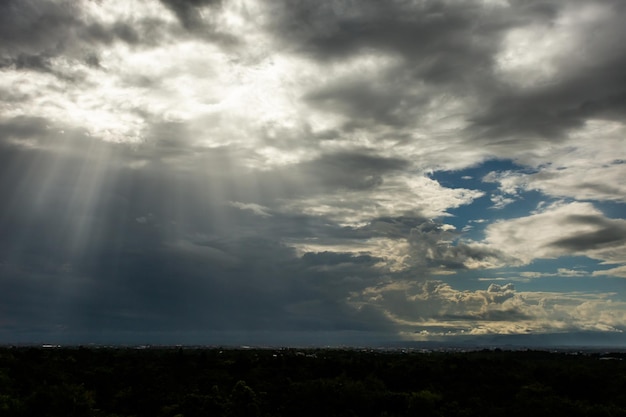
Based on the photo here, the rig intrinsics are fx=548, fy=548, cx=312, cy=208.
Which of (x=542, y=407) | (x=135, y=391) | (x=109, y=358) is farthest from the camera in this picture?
(x=109, y=358)

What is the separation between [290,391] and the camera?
406 feet

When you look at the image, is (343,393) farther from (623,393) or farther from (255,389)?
(623,393)

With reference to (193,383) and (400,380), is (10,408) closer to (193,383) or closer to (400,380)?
(193,383)

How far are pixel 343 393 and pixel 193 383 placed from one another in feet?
127

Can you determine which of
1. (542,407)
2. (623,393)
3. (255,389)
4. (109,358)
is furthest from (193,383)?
(623,393)

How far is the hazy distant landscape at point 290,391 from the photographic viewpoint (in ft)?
329

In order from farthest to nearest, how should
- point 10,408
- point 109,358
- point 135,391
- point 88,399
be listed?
point 109,358 < point 135,391 < point 88,399 < point 10,408

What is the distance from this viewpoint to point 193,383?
132000 millimetres

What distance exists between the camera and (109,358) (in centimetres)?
18012

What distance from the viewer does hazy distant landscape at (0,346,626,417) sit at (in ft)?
329

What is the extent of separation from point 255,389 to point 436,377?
52.7 metres

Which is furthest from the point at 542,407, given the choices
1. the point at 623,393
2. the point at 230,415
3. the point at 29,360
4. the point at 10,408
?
the point at 29,360

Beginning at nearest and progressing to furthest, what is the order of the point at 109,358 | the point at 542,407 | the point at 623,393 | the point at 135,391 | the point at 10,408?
the point at 10,408
the point at 542,407
the point at 135,391
the point at 623,393
the point at 109,358

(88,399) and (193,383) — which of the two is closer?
(88,399)
